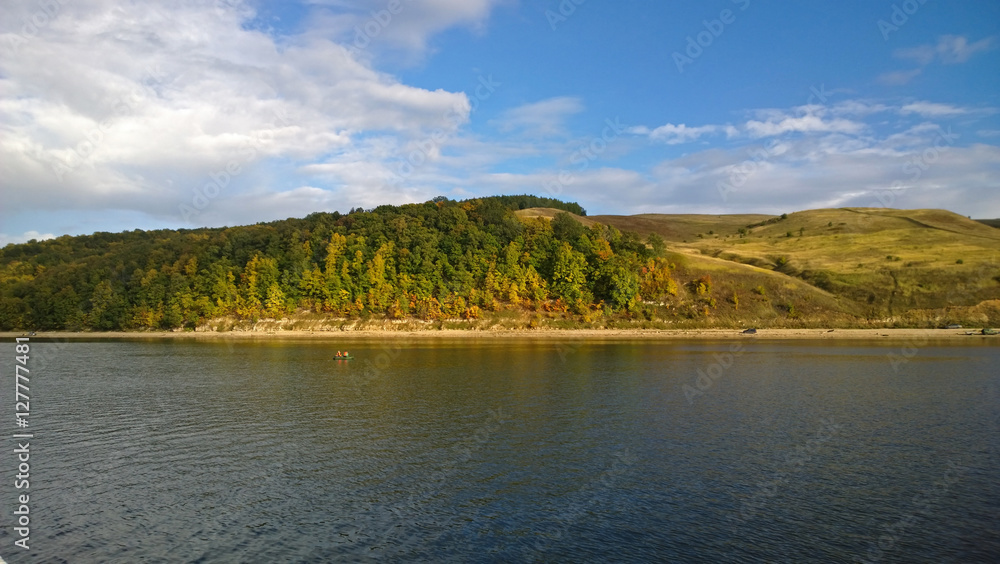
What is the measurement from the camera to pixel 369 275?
142000mm

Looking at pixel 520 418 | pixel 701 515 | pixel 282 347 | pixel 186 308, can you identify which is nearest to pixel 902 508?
pixel 701 515

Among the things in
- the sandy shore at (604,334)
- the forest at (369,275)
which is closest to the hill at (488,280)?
the forest at (369,275)

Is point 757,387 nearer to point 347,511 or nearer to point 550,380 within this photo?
point 550,380

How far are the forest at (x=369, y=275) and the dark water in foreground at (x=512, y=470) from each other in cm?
8133

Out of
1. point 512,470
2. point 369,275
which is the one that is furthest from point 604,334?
point 512,470

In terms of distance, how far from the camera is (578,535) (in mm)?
20375

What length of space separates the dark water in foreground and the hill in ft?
250

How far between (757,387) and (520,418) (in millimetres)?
24551

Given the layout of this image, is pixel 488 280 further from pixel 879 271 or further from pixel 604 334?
pixel 879 271

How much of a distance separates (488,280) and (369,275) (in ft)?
97.2

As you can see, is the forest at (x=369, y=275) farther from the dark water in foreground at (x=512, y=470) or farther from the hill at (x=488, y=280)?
the dark water in foreground at (x=512, y=470)

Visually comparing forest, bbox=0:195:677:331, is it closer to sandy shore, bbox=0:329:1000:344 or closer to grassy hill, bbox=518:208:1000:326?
sandy shore, bbox=0:329:1000:344

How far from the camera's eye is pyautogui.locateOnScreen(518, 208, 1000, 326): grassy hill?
120375 mm

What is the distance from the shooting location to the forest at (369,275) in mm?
135875
